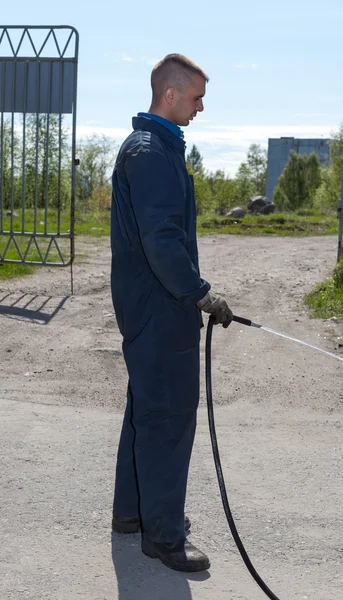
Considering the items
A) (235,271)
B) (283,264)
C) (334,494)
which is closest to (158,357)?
(334,494)

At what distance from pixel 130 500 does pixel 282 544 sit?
70 cm

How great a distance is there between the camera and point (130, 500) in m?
3.99

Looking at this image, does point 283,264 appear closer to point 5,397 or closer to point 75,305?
point 75,305

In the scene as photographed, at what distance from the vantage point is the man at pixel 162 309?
351cm

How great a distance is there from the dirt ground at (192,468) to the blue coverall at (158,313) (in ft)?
1.07

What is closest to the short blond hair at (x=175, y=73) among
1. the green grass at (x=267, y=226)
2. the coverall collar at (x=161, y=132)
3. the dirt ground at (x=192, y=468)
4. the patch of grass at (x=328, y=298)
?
the coverall collar at (x=161, y=132)

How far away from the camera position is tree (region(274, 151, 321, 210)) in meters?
61.9

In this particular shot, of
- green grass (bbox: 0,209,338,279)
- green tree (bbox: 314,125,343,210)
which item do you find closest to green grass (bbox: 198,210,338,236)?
green grass (bbox: 0,209,338,279)

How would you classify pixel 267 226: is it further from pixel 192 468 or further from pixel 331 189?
pixel 331 189

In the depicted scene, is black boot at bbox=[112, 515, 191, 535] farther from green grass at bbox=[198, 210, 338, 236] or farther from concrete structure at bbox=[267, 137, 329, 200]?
concrete structure at bbox=[267, 137, 329, 200]

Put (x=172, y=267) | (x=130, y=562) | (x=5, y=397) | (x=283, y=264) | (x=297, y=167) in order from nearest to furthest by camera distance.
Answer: (x=172, y=267) → (x=130, y=562) → (x=5, y=397) → (x=283, y=264) → (x=297, y=167)

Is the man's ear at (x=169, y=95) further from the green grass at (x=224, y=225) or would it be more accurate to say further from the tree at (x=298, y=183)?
the tree at (x=298, y=183)

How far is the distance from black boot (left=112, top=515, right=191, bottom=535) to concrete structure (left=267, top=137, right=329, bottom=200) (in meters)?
95.8

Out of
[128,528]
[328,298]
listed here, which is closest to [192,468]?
[128,528]
